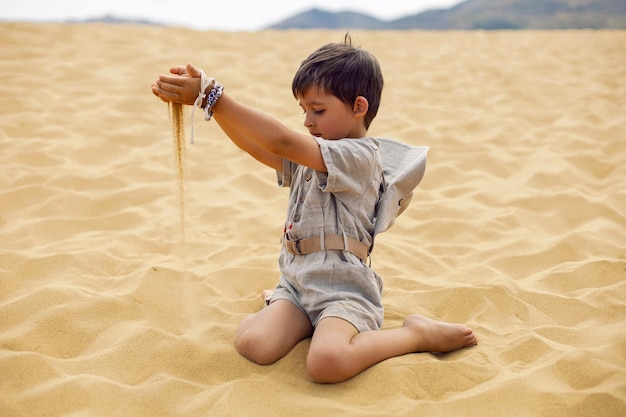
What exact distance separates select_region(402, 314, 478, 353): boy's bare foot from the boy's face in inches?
27.6

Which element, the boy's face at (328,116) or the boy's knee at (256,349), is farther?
the boy's face at (328,116)

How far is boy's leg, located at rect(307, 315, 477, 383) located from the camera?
1.74 metres

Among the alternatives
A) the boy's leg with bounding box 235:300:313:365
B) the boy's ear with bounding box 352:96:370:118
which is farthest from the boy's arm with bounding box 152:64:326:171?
the boy's leg with bounding box 235:300:313:365

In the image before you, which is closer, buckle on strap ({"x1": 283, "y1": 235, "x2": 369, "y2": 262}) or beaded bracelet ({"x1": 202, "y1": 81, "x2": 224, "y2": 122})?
beaded bracelet ({"x1": 202, "y1": 81, "x2": 224, "y2": 122})

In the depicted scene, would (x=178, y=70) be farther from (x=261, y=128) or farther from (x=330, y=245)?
(x=330, y=245)

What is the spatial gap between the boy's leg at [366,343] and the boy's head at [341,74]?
75cm

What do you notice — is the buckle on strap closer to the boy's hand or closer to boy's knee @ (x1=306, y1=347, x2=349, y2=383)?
boy's knee @ (x1=306, y1=347, x2=349, y2=383)

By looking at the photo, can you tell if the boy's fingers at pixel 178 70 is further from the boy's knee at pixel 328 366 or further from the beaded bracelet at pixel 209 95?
the boy's knee at pixel 328 366

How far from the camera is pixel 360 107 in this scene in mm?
2025

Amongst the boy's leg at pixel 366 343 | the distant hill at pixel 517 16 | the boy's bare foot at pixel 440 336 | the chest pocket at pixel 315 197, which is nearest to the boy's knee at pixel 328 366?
the boy's leg at pixel 366 343

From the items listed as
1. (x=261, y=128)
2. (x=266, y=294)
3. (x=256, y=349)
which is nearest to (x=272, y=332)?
(x=256, y=349)

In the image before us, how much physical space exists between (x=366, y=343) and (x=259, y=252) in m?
1.10

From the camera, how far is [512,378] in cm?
172

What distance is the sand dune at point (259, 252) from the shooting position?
1.69 m
